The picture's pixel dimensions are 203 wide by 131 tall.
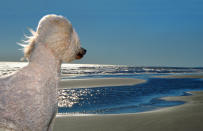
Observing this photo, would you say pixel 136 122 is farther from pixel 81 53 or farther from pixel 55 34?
pixel 55 34

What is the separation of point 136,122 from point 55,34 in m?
4.23

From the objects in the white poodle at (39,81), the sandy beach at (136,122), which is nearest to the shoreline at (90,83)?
the sandy beach at (136,122)

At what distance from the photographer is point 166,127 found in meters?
5.44

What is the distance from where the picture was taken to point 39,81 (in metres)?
2.29

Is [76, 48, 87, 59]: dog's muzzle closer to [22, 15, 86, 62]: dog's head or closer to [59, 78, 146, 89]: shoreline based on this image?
[22, 15, 86, 62]: dog's head

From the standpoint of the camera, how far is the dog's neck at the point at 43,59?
234cm

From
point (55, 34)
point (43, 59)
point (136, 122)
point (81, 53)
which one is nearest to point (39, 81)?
point (43, 59)

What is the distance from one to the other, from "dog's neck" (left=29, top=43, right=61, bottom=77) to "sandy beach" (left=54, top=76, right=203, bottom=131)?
10.9 ft

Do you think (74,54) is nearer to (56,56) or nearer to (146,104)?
(56,56)

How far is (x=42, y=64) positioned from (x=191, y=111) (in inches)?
242

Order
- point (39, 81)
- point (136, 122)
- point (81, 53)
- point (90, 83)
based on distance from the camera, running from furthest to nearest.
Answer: point (90, 83) → point (136, 122) → point (81, 53) → point (39, 81)

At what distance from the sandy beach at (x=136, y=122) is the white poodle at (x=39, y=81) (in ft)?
10.6

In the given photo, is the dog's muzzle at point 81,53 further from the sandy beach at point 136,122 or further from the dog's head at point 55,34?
the sandy beach at point 136,122

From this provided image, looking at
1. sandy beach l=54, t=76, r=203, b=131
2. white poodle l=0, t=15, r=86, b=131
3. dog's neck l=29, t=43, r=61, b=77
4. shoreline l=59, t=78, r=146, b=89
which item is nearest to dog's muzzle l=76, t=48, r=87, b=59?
white poodle l=0, t=15, r=86, b=131
